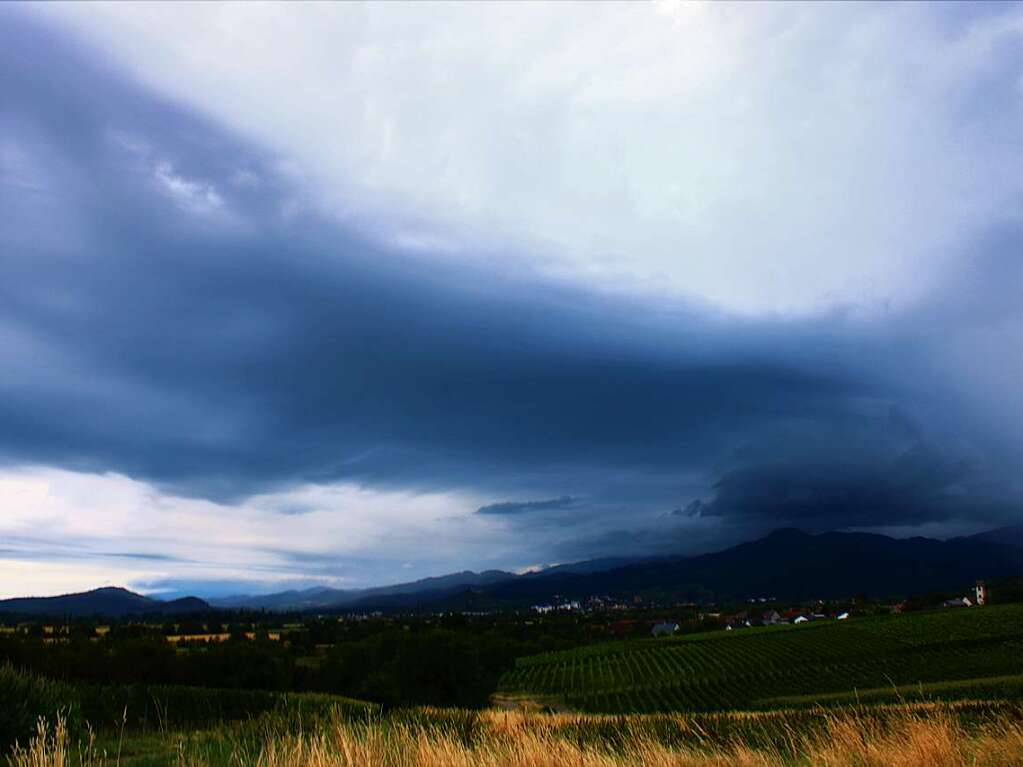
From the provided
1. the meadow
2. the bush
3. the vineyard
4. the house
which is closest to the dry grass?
the meadow

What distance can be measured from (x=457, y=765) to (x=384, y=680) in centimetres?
6094

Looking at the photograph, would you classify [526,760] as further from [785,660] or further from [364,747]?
[785,660]

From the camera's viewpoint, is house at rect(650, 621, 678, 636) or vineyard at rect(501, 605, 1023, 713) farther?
house at rect(650, 621, 678, 636)

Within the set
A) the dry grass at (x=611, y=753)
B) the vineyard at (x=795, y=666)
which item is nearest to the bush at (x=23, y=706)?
the dry grass at (x=611, y=753)

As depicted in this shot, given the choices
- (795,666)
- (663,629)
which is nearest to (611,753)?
(795,666)

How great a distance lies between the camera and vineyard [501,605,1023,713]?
240 feet

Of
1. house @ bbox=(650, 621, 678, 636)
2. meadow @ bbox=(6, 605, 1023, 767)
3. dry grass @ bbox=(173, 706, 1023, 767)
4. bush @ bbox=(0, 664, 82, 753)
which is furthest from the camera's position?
house @ bbox=(650, 621, 678, 636)

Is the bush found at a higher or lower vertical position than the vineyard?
higher

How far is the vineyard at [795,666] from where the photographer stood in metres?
73.2

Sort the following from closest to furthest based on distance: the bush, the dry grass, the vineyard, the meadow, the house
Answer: the dry grass, the meadow, the bush, the vineyard, the house

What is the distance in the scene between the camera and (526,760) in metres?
7.62

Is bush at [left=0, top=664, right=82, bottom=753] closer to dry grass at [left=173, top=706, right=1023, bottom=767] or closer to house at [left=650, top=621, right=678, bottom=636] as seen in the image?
dry grass at [left=173, top=706, right=1023, bottom=767]

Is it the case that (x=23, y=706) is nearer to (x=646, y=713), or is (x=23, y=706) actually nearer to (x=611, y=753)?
(x=611, y=753)

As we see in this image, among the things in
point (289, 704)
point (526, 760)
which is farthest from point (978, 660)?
point (526, 760)
